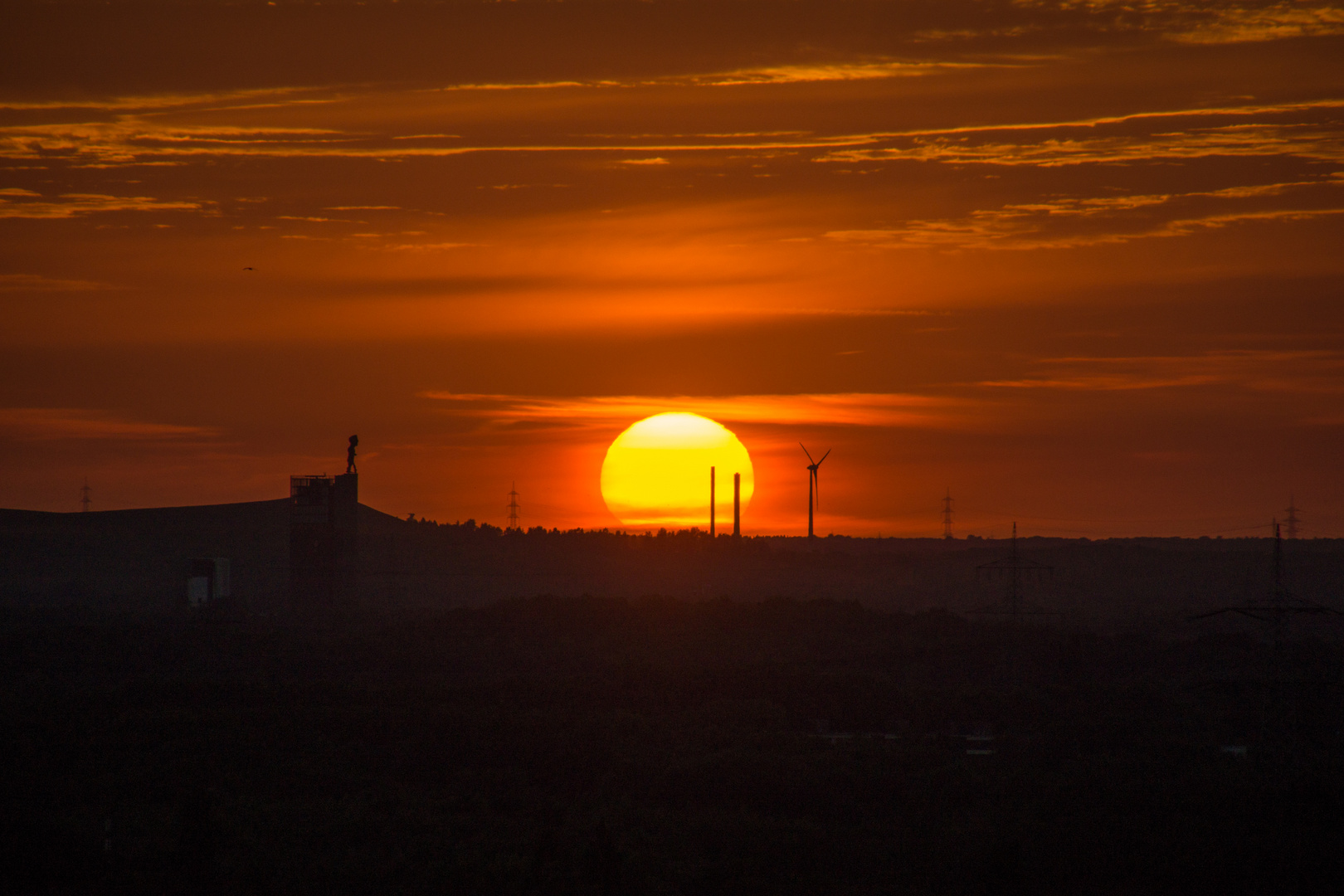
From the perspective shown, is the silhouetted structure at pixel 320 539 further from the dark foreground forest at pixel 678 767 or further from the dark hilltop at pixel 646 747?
the dark foreground forest at pixel 678 767

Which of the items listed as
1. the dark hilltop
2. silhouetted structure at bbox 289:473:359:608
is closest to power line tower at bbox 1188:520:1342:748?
the dark hilltop

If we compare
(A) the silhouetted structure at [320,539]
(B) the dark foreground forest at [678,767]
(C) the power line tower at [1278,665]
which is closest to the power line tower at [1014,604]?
(B) the dark foreground forest at [678,767]

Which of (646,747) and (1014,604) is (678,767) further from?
(1014,604)

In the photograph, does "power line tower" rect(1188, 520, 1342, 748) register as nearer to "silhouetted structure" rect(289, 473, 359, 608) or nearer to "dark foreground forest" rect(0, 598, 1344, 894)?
"dark foreground forest" rect(0, 598, 1344, 894)

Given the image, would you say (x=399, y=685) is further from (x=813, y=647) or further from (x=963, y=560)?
(x=963, y=560)

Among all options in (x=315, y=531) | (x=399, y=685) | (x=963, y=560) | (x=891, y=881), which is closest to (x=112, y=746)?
(x=399, y=685)

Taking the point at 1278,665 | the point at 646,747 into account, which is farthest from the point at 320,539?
the point at 1278,665
